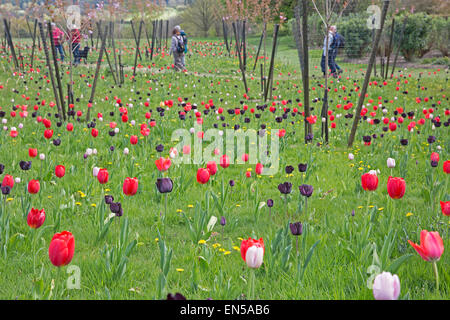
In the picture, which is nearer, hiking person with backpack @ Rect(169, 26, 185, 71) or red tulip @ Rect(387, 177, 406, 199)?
red tulip @ Rect(387, 177, 406, 199)

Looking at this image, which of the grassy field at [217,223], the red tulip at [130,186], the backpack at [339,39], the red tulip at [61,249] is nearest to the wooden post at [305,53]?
the grassy field at [217,223]

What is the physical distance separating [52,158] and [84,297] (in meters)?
3.33

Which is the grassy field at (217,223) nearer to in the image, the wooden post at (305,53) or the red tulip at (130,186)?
the red tulip at (130,186)

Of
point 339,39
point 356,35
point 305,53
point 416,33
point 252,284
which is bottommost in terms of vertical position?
point 252,284

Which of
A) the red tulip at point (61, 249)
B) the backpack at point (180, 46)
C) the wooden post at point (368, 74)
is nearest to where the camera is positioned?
the red tulip at point (61, 249)

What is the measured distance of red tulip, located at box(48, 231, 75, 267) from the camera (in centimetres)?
173

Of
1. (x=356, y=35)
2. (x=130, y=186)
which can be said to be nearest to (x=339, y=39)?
(x=356, y=35)

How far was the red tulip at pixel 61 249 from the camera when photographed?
5.66 feet

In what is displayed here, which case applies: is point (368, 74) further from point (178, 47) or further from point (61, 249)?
point (178, 47)

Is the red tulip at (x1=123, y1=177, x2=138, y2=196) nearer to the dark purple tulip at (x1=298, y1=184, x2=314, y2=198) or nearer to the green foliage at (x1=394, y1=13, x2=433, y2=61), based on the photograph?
the dark purple tulip at (x1=298, y1=184, x2=314, y2=198)

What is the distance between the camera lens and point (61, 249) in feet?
5.67

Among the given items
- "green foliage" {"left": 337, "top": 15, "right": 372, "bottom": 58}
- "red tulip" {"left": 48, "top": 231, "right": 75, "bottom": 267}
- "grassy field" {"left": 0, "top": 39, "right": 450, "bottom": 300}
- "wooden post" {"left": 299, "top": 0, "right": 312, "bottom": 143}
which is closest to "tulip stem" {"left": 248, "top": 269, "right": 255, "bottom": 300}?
"grassy field" {"left": 0, "top": 39, "right": 450, "bottom": 300}
